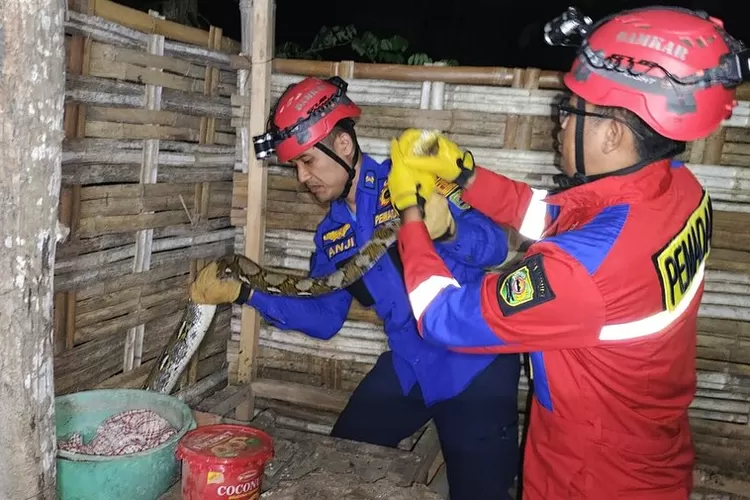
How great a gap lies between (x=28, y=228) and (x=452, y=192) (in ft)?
7.06

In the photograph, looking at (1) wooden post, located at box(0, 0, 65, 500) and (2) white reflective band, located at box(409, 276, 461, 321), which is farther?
(2) white reflective band, located at box(409, 276, 461, 321)

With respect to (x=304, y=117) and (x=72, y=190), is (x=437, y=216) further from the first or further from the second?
(x=72, y=190)

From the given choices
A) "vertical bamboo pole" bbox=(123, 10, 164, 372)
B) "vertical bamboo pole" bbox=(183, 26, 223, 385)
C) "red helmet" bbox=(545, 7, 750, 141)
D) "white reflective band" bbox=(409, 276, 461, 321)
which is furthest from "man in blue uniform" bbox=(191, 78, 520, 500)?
"red helmet" bbox=(545, 7, 750, 141)

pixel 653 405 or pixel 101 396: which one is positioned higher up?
pixel 653 405

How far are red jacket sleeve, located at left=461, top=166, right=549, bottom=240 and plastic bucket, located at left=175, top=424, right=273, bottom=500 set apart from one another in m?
1.63

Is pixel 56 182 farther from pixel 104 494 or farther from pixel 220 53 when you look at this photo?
pixel 220 53

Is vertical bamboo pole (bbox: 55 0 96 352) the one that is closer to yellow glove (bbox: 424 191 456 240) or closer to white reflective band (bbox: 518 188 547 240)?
yellow glove (bbox: 424 191 456 240)

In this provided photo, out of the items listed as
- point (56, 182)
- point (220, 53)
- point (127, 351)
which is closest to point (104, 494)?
point (56, 182)

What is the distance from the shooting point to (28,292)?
1788 millimetres

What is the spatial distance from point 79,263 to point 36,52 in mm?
1880

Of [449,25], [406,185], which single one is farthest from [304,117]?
[449,25]

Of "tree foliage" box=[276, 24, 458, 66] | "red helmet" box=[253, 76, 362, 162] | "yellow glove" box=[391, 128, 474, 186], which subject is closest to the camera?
"yellow glove" box=[391, 128, 474, 186]

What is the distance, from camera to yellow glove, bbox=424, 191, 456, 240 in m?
3.03

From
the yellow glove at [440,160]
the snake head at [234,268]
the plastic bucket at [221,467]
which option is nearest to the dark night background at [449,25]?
the snake head at [234,268]
